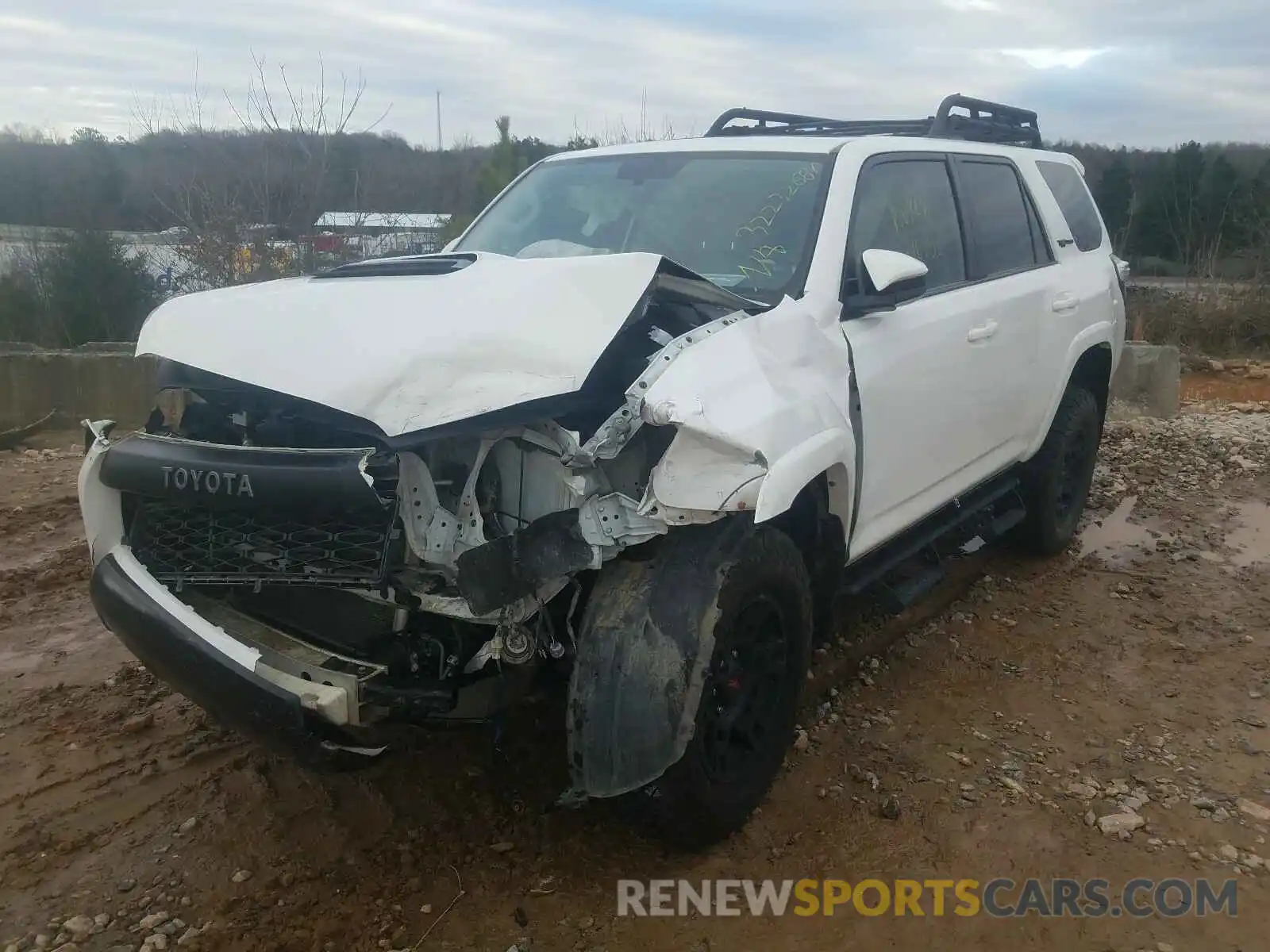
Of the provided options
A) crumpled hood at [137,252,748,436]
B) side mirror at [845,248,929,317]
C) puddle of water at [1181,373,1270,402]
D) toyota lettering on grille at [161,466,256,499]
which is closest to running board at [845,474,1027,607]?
side mirror at [845,248,929,317]

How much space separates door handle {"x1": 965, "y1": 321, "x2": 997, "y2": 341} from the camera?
3.95 meters

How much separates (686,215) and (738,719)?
179 cm

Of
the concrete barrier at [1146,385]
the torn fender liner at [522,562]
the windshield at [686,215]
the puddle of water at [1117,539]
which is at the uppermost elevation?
the windshield at [686,215]

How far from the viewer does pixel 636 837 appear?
2996mm

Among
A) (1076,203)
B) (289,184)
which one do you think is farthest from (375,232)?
(1076,203)

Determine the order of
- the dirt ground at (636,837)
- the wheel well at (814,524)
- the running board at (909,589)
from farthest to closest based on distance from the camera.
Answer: the running board at (909,589) → the wheel well at (814,524) → the dirt ground at (636,837)

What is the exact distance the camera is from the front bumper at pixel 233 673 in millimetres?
2344

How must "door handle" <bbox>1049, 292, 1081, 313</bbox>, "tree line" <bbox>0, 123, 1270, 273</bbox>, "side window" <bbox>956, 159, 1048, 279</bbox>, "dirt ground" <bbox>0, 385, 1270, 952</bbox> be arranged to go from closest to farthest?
"dirt ground" <bbox>0, 385, 1270, 952</bbox> < "side window" <bbox>956, 159, 1048, 279</bbox> < "door handle" <bbox>1049, 292, 1081, 313</bbox> < "tree line" <bbox>0, 123, 1270, 273</bbox>

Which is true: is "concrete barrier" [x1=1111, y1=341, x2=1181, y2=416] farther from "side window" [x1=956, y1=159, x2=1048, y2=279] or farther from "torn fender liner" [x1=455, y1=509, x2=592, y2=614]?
"torn fender liner" [x1=455, y1=509, x2=592, y2=614]

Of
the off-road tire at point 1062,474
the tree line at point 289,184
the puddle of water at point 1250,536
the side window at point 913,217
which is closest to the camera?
the side window at point 913,217

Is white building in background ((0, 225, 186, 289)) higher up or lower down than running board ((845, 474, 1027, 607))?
higher up

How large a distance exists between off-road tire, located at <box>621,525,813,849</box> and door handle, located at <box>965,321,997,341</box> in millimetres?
1443

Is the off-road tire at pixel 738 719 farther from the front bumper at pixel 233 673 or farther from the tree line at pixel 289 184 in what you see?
the tree line at pixel 289 184

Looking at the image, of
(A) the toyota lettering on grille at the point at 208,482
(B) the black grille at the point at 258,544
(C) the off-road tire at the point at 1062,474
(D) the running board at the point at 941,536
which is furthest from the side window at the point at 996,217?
(A) the toyota lettering on grille at the point at 208,482
